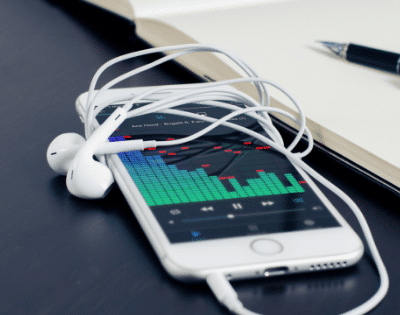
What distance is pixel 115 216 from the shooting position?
40 centimetres

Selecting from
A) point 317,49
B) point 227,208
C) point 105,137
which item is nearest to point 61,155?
point 105,137

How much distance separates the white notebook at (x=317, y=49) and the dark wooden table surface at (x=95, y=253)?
0.12ft

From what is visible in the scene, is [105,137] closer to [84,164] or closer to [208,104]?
[84,164]

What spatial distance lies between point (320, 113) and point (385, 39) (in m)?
0.37

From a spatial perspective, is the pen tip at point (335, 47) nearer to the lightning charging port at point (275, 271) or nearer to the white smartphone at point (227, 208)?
the white smartphone at point (227, 208)

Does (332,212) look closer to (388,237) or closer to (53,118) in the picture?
(388,237)

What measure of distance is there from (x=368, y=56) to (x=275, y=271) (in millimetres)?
447

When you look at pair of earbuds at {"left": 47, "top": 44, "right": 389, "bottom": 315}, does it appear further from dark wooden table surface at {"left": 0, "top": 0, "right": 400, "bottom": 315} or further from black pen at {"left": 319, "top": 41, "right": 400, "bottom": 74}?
black pen at {"left": 319, "top": 41, "right": 400, "bottom": 74}

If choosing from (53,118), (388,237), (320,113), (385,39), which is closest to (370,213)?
(388,237)

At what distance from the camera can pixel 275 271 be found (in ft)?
1.11

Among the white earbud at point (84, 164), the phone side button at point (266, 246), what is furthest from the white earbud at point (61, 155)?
the phone side button at point (266, 246)

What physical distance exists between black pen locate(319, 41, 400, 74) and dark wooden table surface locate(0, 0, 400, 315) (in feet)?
0.77

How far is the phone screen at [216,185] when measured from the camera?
374mm

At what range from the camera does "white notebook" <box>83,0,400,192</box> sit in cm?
48
